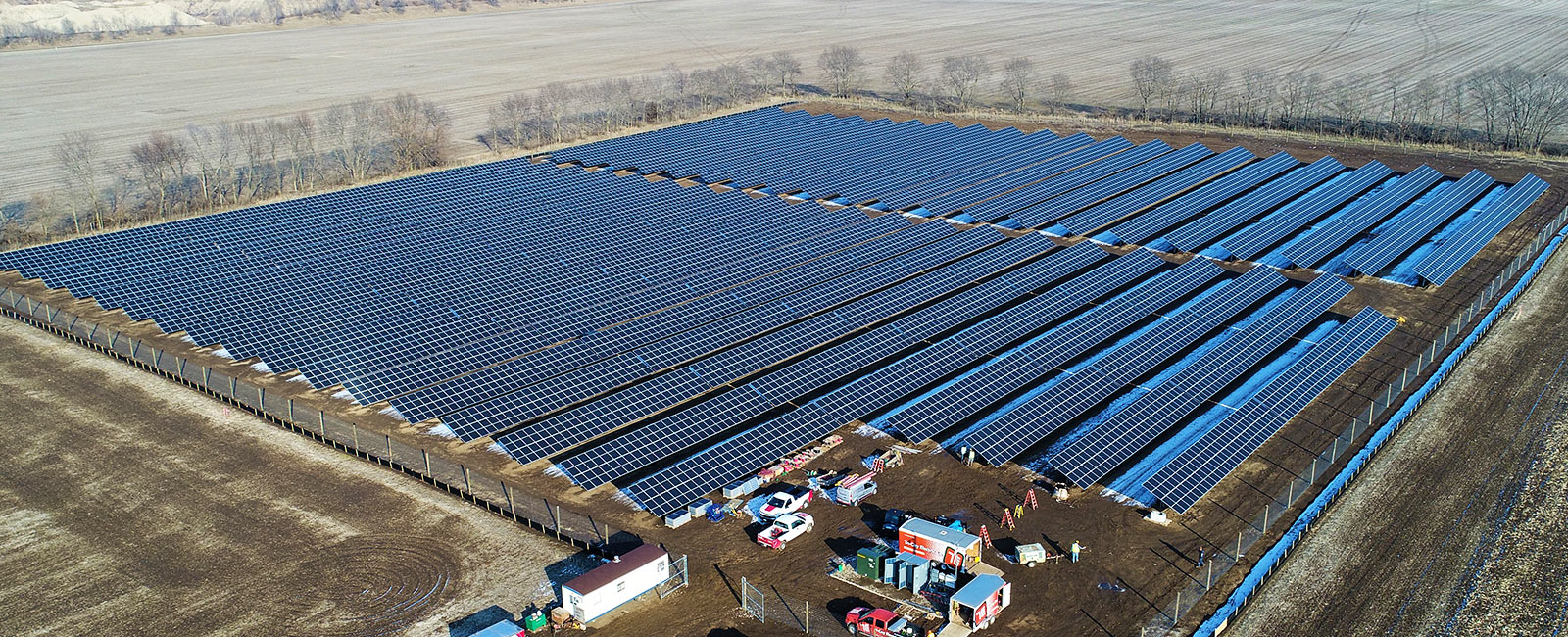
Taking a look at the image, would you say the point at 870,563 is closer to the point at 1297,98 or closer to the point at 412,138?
the point at 412,138

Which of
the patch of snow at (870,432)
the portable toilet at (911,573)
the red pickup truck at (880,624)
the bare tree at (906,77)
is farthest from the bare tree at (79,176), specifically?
the bare tree at (906,77)

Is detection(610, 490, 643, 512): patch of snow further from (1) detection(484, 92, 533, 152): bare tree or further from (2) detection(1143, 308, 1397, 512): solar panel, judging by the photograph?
(1) detection(484, 92, 533, 152): bare tree

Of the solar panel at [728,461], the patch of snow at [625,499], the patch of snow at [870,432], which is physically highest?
the solar panel at [728,461]

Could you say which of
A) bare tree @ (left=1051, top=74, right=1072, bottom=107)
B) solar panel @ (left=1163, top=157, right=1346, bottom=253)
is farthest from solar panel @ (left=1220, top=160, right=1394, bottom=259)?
bare tree @ (left=1051, top=74, right=1072, bottom=107)

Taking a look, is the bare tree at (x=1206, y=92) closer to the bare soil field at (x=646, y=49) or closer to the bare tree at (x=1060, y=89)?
the bare soil field at (x=646, y=49)

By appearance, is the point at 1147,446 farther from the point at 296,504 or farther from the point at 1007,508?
the point at 296,504
